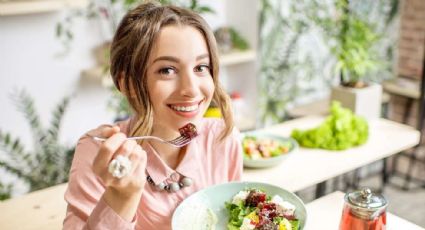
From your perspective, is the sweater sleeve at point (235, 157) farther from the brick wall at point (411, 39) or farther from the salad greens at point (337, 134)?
the brick wall at point (411, 39)

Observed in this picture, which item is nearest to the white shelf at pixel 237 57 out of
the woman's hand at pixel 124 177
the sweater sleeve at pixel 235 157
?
the sweater sleeve at pixel 235 157

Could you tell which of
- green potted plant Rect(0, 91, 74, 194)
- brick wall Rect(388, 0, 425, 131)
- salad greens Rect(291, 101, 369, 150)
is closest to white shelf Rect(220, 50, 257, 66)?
green potted plant Rect(0, 91, 74, 194)

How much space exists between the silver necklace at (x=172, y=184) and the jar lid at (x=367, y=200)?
15.0 inches

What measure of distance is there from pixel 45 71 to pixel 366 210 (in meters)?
2.26

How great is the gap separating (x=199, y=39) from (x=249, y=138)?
924 millimetres

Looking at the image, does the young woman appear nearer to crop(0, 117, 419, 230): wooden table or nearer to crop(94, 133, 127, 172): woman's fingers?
crop(94, 133, 127, 172): woman's fingers

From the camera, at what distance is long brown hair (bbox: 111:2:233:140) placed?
3.20ft

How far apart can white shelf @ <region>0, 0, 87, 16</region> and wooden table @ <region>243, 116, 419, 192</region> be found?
126 cm

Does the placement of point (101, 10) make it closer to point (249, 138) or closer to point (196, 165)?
point (249, 138)

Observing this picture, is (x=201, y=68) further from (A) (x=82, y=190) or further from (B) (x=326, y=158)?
(B) (x=326, y=158)

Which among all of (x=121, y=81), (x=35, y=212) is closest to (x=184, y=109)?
(x=121, y=81)

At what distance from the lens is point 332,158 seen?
180cm

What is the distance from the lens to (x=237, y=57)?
3.13 meters

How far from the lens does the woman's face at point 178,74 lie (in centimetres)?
98
